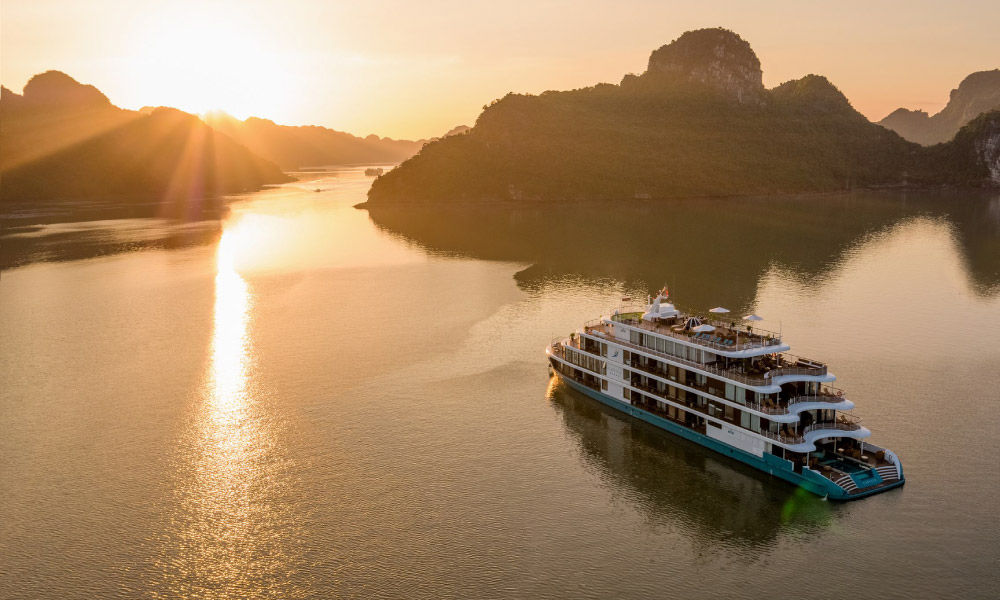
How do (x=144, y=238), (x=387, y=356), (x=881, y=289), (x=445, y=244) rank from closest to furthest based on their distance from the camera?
(x=387, y=356) → (x=881, y=289) → (x=445, y=244) → (x=144, y=238)

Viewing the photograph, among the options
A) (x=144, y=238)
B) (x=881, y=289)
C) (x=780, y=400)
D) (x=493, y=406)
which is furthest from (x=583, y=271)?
(x=144, y=238)

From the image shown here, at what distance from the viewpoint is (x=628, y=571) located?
1615 inches

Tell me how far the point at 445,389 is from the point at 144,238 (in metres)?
160

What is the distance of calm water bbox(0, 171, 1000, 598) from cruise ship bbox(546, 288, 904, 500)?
1582 mm

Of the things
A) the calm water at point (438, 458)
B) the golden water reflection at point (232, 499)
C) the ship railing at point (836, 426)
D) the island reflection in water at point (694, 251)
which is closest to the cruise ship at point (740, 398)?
the ship railing at point (836, 426)

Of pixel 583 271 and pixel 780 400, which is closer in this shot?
pixel 780 400

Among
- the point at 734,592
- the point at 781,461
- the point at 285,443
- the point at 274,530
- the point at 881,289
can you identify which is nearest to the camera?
the point at 734,592

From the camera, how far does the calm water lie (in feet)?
136

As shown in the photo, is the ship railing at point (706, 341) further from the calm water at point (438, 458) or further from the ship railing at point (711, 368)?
the calm water at point (438, 458)

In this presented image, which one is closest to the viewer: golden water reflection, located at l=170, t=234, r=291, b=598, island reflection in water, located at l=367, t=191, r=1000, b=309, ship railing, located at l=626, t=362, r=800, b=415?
golden water reflection, located at l=170, t=234, r=291, b=598

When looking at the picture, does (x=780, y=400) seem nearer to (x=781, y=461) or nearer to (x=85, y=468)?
(x=781, y=461)

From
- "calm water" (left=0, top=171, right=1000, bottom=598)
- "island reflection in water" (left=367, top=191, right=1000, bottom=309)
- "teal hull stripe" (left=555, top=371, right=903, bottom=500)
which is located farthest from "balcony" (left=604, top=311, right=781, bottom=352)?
Result: "island reflection in water" (left=367, top=191, right=1000, bottom=309)

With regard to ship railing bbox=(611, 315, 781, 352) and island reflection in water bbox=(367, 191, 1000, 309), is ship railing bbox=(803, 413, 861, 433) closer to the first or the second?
ship railing bbox=(611, 315, 781, 352)

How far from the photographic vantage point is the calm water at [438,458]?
136 ft
